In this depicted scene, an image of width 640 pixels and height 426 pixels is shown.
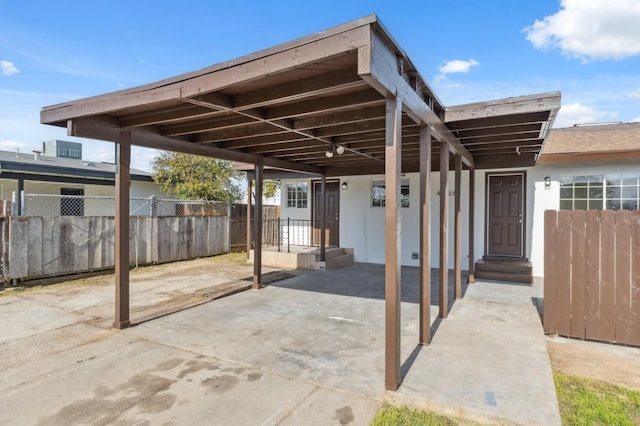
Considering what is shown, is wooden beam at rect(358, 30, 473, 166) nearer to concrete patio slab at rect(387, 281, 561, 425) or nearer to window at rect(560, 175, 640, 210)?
concrete patio slab at rect(387, 281, 561, 425)

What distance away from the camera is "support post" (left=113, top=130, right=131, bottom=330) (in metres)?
4.31

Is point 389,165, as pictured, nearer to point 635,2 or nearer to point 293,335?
point 293,335

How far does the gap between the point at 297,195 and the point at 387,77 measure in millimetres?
8532

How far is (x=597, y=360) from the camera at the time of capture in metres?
3.49

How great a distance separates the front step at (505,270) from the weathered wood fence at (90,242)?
7842mm

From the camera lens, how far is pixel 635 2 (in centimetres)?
584

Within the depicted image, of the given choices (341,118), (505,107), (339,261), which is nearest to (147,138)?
(341,118)

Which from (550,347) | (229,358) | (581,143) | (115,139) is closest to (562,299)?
(550,347)

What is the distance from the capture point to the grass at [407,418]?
235 cm

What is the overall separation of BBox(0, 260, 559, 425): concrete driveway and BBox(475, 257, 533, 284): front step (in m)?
2.28

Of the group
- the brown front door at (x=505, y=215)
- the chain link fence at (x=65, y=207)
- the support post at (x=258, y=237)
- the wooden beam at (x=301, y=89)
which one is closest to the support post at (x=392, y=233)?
the wooden beam at (x=301, y=89)

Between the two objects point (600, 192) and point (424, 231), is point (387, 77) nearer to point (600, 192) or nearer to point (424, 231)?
point (424, 231)

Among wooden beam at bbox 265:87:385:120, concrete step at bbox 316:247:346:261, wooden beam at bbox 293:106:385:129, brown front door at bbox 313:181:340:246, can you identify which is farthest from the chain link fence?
wooden beam at bbox 265:87:385:120

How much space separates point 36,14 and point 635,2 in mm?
10901
